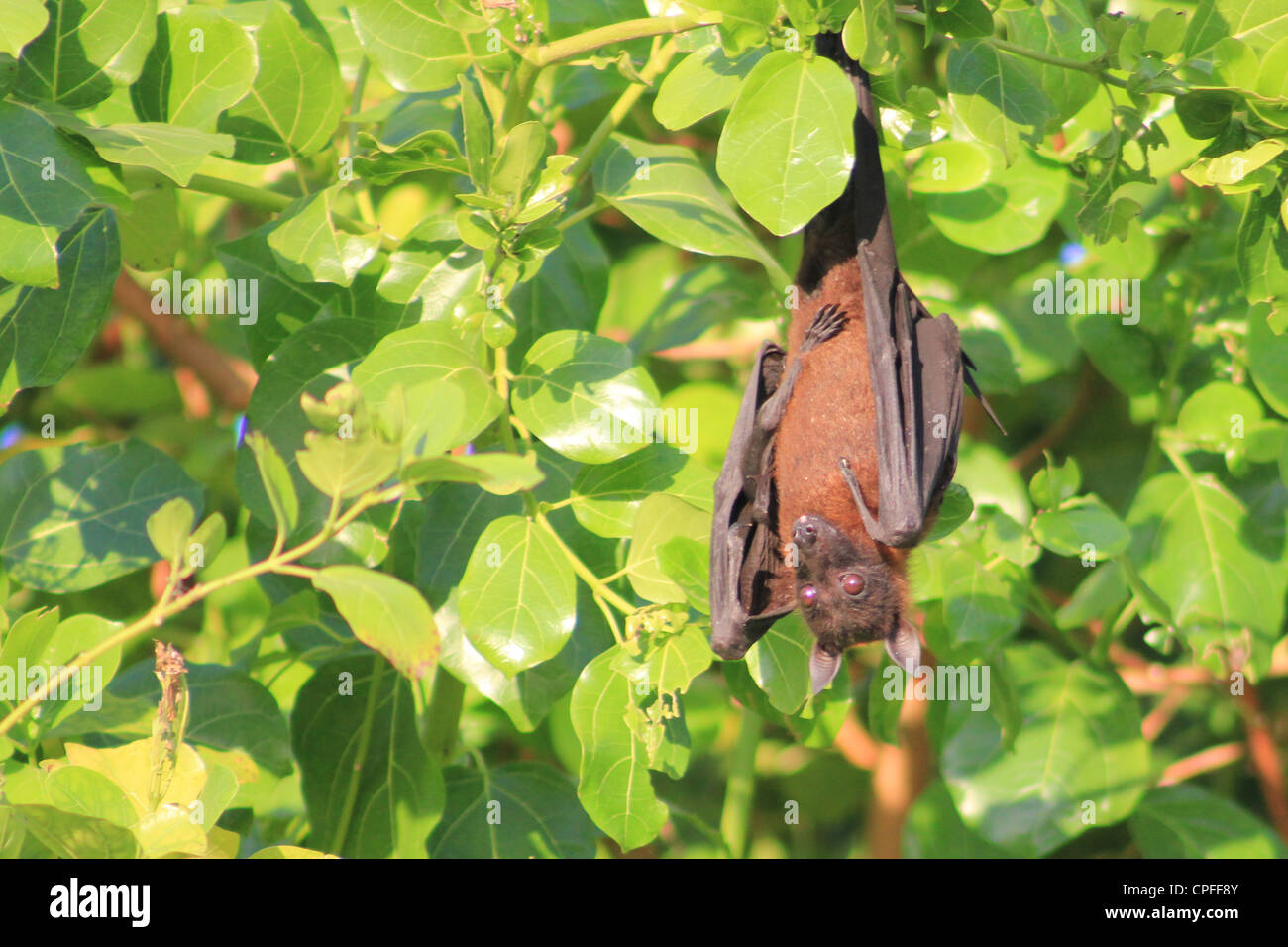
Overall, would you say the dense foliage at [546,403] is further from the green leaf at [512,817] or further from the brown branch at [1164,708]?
the brown branch at [1164,708]

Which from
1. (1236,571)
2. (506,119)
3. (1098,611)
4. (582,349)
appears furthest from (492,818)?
(1236,571)

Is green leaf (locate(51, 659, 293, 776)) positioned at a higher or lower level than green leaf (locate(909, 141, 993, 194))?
lower

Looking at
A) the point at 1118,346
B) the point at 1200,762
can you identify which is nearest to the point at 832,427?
the point at 1118,346

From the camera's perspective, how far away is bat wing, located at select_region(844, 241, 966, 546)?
223 centimetres

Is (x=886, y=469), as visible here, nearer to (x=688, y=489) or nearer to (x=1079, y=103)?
(x=688, y=489)

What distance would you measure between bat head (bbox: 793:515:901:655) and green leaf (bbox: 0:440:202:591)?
1.37 meters

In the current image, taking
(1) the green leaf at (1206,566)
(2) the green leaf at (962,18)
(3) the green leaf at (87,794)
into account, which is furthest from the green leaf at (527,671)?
(1) the green leaf at (1206,566)

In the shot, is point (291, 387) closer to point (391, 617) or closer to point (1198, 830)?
point (391, 617)

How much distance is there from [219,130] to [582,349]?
1.02 m

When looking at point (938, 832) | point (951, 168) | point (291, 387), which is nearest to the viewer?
point (291, 387)

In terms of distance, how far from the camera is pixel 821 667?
7.72 ft

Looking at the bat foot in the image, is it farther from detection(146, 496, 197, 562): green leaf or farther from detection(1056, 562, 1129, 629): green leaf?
detection(146, 496, 197, 562): green leaf

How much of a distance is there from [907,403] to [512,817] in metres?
1.32

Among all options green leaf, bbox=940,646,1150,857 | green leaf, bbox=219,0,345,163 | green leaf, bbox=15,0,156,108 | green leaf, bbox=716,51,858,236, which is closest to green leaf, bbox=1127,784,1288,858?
green leaf, bbox=940,646,1150,857
